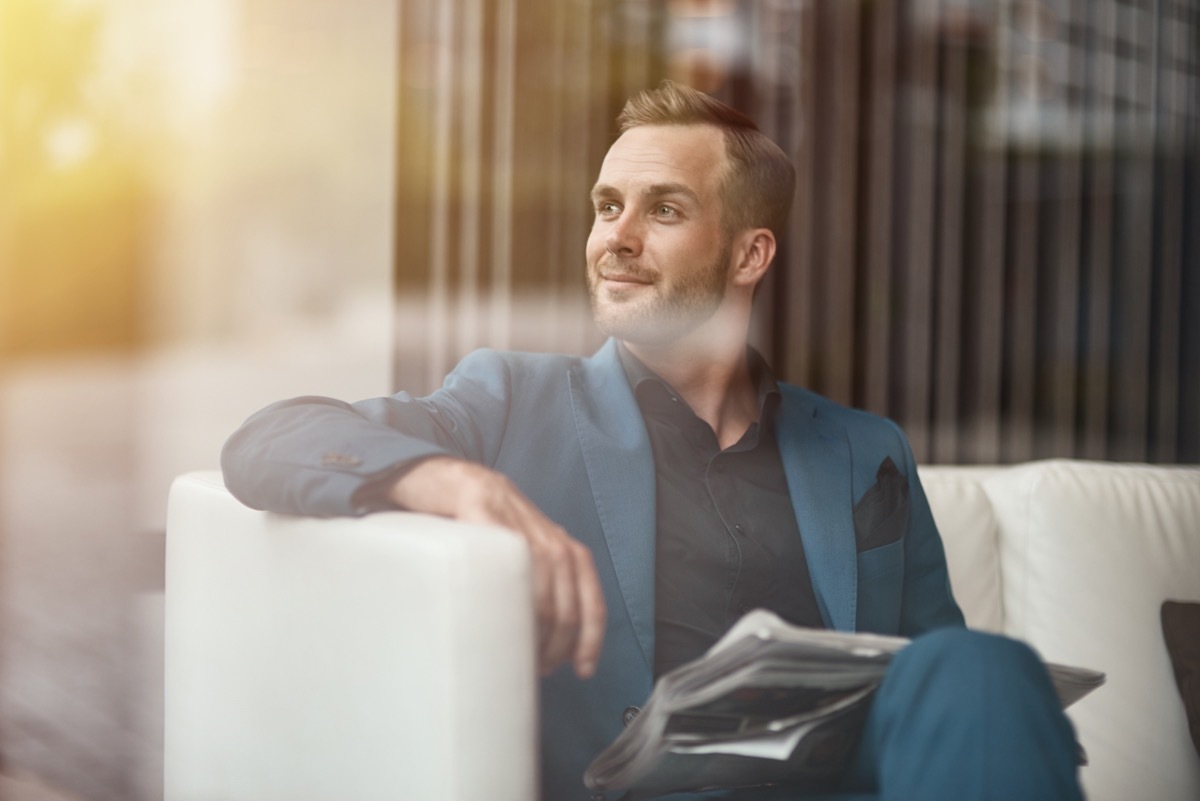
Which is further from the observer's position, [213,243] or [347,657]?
[213,243]

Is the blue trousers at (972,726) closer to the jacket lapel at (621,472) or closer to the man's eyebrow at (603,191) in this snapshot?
the jacket lapel at (621,472)

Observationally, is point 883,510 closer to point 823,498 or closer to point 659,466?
point 823,498

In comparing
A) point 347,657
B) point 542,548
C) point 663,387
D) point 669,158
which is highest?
point 669,158

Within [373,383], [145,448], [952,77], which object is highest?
[952,77]

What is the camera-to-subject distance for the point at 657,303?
1254 mm

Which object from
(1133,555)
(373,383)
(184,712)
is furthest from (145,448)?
(1133,555)

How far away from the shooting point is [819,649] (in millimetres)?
918

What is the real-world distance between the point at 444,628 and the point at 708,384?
0.51 metres

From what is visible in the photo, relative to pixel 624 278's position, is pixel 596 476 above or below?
below

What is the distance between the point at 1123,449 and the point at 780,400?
213 cm

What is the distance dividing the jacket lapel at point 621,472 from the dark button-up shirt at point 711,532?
16mm

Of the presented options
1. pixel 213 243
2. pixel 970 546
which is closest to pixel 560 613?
pixel 970 546

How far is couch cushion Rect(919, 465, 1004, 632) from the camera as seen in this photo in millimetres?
1653

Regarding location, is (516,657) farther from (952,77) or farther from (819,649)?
(952,77)
